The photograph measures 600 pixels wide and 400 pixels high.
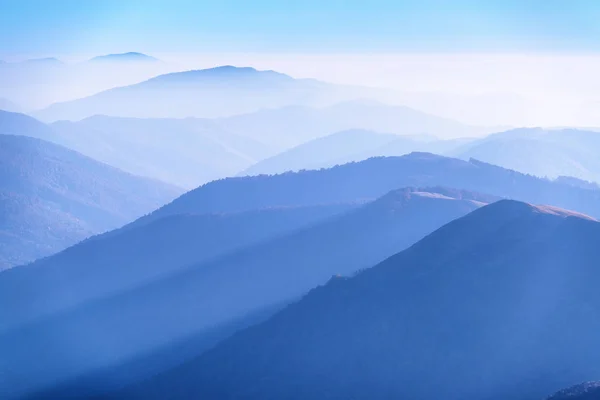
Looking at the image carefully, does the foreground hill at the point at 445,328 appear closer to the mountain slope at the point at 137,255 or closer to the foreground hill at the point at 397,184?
the mountain slope at the point at 137,255

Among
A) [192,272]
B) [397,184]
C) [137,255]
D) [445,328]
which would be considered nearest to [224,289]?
[192,272]

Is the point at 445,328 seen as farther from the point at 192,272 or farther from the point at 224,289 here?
the point at 192,272

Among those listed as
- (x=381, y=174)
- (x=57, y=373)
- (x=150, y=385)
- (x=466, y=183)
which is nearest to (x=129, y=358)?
(x=57, y=373)

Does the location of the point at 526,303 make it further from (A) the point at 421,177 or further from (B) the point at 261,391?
(A) the point at 421,177

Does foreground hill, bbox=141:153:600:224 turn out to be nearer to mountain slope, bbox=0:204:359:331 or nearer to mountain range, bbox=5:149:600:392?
mountain range, bbox=5:149:600:392

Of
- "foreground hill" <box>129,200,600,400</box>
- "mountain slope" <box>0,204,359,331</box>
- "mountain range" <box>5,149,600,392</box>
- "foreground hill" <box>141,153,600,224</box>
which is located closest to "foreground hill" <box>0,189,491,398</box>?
"mountain range" <box>5,149,600,392</box>

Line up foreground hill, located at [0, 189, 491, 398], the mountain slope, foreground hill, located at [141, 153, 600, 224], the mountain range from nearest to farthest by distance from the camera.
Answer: foreground hill, located at [0, 189, 491, 398]
the mountain range
the mountain slope
foreground hill, located at [141, 153, 600, 224]
